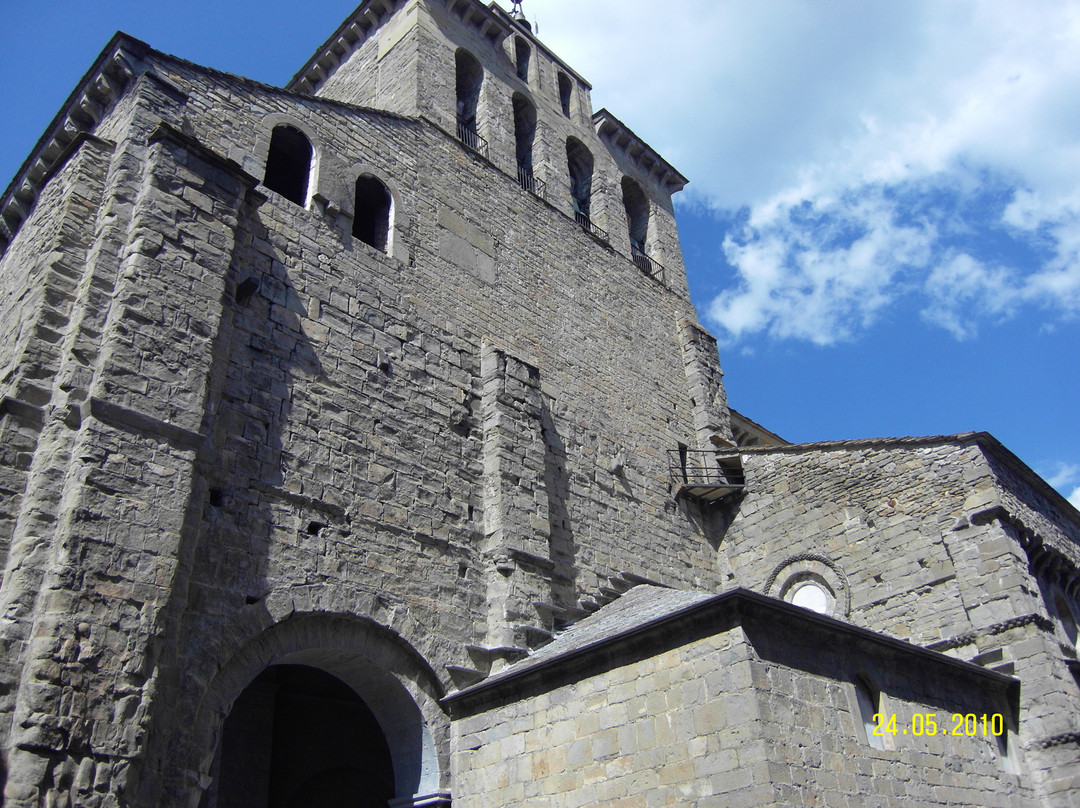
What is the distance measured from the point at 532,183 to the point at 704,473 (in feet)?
18.7

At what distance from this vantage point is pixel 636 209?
17750mm

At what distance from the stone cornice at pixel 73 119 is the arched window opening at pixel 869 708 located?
908 cm

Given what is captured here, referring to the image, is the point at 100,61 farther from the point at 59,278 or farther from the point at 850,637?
the point at 850,637

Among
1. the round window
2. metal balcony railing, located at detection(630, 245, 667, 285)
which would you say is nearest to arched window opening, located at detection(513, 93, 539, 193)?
metal balcony railing, located at detection(630, 245, 667, 285)

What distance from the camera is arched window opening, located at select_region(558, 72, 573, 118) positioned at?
17.2 m

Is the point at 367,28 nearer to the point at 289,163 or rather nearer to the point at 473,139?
the point at 473,139

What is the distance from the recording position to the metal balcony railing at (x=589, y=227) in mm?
15055

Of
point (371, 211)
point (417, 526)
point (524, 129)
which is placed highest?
point (524, 129)

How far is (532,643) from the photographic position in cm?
904

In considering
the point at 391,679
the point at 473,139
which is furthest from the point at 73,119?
the point at 391,679

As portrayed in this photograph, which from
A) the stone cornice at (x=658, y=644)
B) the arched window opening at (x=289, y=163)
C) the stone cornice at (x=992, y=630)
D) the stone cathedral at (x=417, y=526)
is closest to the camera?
the stone cathedral at (x=417, y=526)

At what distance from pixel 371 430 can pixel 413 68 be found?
23.7ft

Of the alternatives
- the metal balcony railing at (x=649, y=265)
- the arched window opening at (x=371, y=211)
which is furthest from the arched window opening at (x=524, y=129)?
the arched window opening at (x=371, y=211)

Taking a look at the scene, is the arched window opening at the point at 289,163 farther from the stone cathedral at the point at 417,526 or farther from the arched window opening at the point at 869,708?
the arched window opening at the point at 869,708
